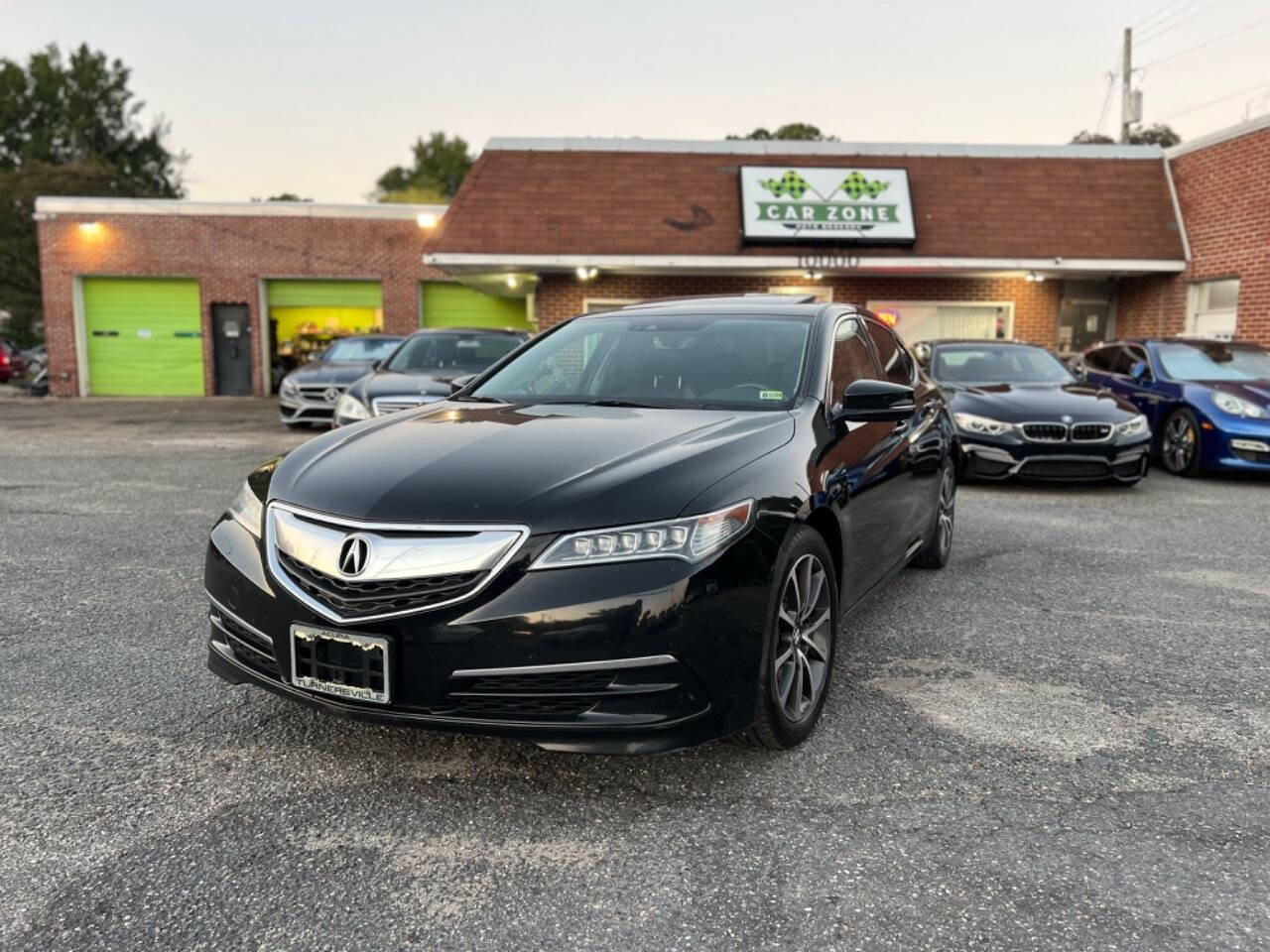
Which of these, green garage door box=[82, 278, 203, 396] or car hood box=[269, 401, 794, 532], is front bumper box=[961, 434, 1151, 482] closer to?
car hood box=[269, 401, 794, 532]

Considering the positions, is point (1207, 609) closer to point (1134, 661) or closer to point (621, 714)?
point (1134, 661)

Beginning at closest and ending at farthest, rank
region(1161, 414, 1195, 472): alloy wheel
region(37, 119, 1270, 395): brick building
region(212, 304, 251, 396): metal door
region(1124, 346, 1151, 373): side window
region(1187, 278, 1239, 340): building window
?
region(1161, 414, 1195, 472): alloy wheel
region(1124, 346, 1151, 373): side window
region(1187, 278, 1239, 340): building window
region(37, 119, 1270, 395): brick building
region(212, 304, 251, 396): metal door

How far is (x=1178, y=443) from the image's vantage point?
9.90 meters

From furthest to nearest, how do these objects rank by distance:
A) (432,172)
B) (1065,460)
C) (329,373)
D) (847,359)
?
1. (432,172)
2. (329,373)
3. (1065,460)
4. (847,359)

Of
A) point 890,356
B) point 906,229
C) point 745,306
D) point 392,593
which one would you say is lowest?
point 392,593

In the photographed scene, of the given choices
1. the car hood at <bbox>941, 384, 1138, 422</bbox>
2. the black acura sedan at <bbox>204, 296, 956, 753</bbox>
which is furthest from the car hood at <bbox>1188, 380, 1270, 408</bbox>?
the black acura sedan at <bbox>204, 296, 956, 753</bbox>

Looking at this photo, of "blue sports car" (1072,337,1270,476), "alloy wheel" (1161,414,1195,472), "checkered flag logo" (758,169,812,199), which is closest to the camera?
"blue sports car" (1072,337,1270,476)

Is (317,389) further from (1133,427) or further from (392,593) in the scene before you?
(392,593)

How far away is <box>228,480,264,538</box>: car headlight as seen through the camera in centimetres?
290

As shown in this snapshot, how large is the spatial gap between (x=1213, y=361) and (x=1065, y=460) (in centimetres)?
325

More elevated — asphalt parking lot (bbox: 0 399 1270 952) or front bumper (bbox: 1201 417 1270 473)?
front bumper (bbox: 1201 417 1270 473)

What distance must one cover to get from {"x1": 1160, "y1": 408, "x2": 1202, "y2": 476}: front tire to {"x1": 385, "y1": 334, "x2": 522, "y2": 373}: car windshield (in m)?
7.24

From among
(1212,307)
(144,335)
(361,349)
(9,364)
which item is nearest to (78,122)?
(9,364)

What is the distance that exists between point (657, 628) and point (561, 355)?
6.73 feet
